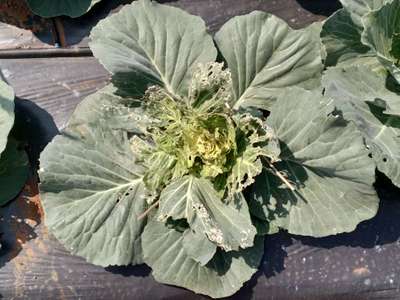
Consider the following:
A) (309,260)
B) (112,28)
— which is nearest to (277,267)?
(309,260)

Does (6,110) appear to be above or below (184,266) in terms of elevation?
above

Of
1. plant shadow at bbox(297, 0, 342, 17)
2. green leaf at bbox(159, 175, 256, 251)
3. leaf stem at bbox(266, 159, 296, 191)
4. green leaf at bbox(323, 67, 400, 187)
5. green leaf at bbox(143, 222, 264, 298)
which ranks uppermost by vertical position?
plant shadow at bbox(297, 0, 342, 17)

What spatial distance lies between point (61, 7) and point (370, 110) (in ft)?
2.81

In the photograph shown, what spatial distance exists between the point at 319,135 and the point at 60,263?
754 mm

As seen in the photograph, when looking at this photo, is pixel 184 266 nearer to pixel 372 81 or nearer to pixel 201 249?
pixel 201 249

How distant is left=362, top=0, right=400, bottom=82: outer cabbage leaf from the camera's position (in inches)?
49.2

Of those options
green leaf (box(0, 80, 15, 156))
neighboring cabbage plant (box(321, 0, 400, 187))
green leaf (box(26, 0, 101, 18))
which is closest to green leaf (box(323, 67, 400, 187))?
neighboring cabbage plant (box(321, 0, 400, 187))

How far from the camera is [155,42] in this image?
4.55 ft

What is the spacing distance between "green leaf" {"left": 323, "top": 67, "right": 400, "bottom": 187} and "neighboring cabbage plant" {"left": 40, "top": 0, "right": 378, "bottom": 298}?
5 centimetres

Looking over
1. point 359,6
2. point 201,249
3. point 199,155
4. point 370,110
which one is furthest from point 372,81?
point 201,249

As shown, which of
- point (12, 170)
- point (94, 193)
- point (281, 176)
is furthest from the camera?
point (12, 170)

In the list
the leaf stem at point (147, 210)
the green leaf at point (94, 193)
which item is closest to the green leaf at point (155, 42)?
the green leaf at point (94, 193)

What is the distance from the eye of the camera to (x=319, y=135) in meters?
1.30

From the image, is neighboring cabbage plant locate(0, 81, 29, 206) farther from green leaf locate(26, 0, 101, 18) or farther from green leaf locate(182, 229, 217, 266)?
green leaf locate(182, 229, 217, 266)
